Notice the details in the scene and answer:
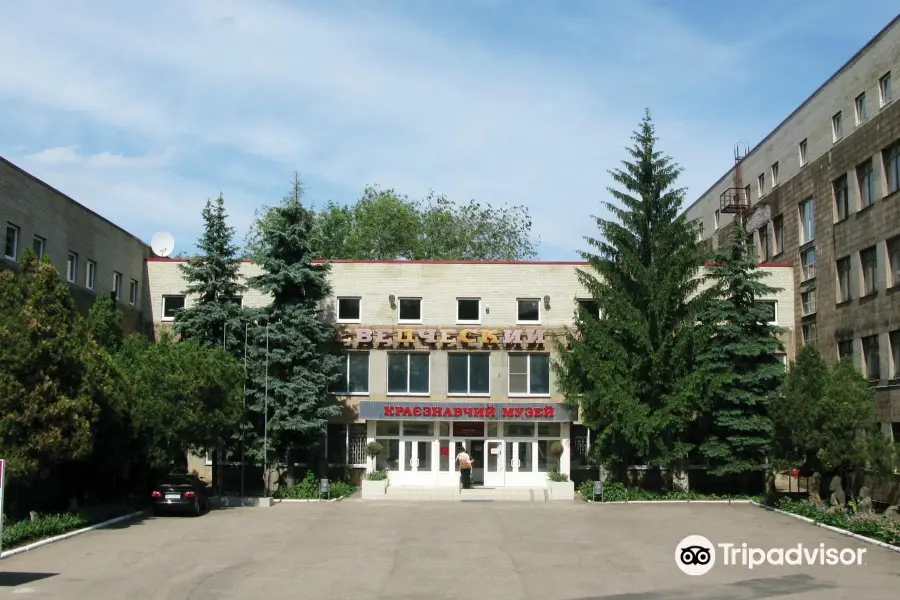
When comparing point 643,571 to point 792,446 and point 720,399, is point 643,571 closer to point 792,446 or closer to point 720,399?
point 792,446

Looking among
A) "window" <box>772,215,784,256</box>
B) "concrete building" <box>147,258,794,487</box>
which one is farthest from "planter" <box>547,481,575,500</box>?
"window" <box>772,215,784,256</box>

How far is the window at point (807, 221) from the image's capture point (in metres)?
42.1

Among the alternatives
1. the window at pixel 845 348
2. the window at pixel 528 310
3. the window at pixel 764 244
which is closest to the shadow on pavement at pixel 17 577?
the window at pixel 528 310

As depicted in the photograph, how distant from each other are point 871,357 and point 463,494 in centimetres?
1711

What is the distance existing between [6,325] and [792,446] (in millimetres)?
25515

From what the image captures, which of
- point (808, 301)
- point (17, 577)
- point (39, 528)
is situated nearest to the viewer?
point (17, 577)

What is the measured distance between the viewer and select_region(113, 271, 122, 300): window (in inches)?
1618

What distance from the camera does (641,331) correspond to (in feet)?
120

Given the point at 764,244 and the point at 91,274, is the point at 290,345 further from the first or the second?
the point at 764,244

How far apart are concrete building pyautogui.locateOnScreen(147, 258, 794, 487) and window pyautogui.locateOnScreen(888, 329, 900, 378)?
8.46 m

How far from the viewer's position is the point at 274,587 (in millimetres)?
17750

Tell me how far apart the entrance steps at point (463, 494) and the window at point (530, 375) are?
15.6 feet

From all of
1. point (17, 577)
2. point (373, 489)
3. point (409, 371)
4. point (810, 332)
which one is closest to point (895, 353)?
point (810, 332)

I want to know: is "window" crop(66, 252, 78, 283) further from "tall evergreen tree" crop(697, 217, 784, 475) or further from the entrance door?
"tall evergreen tree" crop(697, 217, 784, 475)
